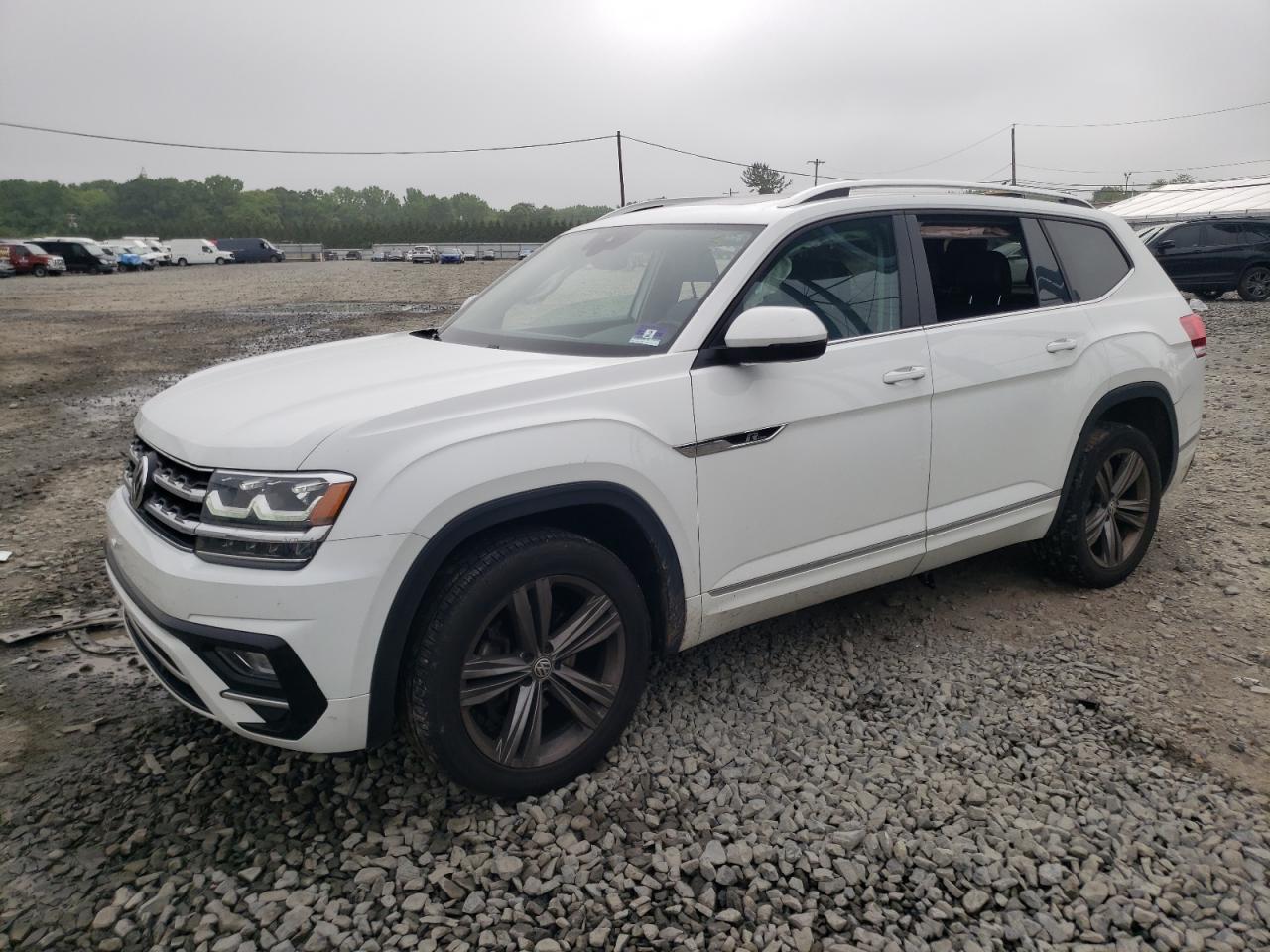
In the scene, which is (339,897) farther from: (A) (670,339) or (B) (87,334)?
(B) (87,334)

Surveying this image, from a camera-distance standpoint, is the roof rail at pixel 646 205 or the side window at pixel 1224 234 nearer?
the roof rail at pixel 646 205

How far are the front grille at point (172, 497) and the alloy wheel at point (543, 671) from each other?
33.6 inches

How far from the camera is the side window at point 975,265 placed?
3.57m

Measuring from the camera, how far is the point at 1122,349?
4.04 m

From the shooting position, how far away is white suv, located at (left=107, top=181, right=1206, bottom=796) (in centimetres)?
236

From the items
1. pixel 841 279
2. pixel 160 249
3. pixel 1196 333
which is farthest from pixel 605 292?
pixel 160 249

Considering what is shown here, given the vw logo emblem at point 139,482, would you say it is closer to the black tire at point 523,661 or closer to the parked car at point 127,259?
the black tire at point 523,661

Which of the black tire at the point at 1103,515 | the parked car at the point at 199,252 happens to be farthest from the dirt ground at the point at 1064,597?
the parked car at the point at 199,252

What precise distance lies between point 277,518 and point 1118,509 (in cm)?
379

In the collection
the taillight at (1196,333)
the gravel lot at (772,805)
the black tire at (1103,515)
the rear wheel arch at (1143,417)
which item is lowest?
the gravel lot at (772,805)

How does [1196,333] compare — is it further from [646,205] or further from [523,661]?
[523,661]

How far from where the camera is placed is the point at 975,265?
3.70 meters

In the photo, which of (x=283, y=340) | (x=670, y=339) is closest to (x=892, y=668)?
(x=670, y=339)

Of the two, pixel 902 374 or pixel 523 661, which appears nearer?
pixel 523 661
